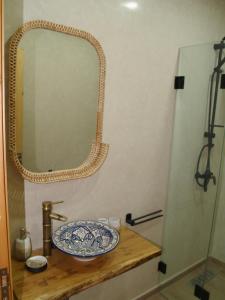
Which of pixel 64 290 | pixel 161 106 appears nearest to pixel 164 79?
pixel 161 106

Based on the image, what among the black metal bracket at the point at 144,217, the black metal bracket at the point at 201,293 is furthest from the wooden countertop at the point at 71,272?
the black metal bracket at the point at 201,293

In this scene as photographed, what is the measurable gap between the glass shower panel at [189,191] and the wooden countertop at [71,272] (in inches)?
35.4

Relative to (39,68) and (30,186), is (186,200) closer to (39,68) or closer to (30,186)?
(30,186)

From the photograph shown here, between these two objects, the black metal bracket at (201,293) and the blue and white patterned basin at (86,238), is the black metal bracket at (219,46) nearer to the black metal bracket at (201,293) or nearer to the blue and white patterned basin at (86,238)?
the blue and white patterned basin at (86,238)

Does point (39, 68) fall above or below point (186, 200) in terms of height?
above

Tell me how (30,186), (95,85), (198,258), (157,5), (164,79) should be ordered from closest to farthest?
(30,186) → (95,85) → (157,5) → (164,79) → (198,258)

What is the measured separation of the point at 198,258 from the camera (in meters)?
2.46

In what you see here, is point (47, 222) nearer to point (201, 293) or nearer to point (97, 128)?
point (97, 128)

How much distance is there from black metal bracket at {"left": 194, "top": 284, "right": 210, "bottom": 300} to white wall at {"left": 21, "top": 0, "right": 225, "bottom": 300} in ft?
1.34

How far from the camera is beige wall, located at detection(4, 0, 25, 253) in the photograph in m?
1.14

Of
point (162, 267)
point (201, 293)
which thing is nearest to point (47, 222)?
point (162, 267)

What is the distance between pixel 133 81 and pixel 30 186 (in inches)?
36.5

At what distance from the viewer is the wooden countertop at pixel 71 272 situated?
1.05 meters

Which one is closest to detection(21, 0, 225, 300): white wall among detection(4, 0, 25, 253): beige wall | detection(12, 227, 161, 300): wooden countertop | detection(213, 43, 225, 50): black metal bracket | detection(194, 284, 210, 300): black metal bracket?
detection(4, 0, 25, 253): beige wall
